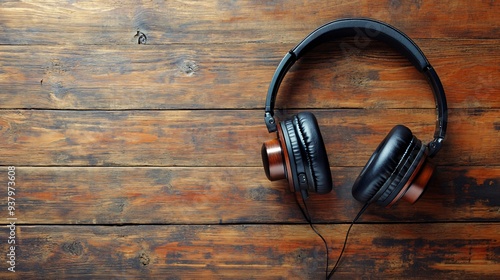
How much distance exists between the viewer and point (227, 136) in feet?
4.33

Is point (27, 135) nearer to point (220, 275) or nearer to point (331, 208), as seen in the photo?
point (220, 275)

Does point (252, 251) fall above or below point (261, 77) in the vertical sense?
below

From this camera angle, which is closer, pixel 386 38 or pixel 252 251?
pixel 386 38

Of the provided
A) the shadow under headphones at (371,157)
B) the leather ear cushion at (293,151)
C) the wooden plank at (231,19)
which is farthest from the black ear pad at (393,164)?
the wooden plank at (231,19)

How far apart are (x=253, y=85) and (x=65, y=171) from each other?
0.54 m

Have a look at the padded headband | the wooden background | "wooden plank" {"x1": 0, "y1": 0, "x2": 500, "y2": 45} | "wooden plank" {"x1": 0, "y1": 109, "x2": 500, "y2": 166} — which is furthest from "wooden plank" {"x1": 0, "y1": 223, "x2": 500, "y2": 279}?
"wooden plank" {"x1": 0, "y1": 0, "x2": 500, "y2": 45}

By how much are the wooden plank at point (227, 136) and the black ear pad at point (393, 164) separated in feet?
0.57

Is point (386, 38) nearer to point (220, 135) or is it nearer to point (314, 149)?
point (314, 149)

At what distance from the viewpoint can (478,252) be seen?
4.31 feet

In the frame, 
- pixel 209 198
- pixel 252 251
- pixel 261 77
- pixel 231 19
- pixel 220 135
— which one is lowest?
pixel 252 251

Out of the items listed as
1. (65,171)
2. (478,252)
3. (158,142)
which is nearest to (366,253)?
(478,252)

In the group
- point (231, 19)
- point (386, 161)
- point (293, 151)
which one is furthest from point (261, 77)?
point (386, 161)

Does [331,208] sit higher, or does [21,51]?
[21,51]

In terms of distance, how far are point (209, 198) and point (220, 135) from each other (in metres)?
0.17
